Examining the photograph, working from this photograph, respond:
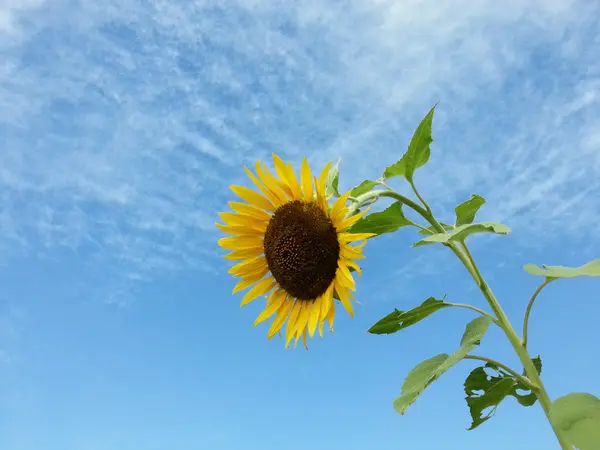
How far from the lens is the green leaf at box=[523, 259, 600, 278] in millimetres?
2803

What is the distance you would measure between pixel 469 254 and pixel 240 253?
135cm

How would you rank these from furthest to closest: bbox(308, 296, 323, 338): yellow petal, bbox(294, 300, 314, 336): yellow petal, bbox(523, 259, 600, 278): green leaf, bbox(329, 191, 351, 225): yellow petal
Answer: bbox(294, 300, 314, 336): yellow petal, bbox(308, 296, 323, 338): yellow petal, bbox(329, 191, 351, 225): yellow petal, bbox(523, 259, 600, 278): green leaf

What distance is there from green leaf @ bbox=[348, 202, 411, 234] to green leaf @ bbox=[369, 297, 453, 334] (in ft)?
1.45

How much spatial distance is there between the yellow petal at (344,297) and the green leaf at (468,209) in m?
0.84

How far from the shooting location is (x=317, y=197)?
314cm

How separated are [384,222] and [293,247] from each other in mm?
523

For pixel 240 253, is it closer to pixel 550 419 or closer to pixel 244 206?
pixel 244 206

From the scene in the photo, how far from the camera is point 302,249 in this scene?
3225 mm

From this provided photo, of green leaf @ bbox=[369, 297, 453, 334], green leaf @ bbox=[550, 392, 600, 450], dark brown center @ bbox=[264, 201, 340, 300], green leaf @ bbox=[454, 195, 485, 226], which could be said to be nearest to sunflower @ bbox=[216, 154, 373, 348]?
dark brown center @ bbox=[264, 201, 340, 300]

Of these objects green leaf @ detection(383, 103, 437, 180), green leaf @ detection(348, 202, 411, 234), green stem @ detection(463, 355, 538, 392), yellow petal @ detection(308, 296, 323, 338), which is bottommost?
green stem @ detection(463, 355, 538, 392)

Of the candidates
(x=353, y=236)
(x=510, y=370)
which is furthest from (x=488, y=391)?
(x=353, y=236)

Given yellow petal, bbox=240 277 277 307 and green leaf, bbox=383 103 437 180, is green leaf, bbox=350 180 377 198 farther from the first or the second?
yellow petal, bbox=240 277 277 307

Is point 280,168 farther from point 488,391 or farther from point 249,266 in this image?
point 488,391

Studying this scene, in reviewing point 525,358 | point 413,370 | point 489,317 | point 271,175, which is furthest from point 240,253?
point 525,358
